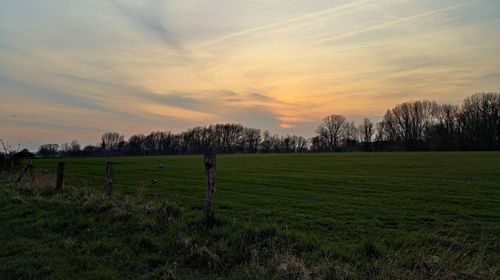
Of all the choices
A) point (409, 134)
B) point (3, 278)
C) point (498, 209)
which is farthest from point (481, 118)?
point (3, 278)

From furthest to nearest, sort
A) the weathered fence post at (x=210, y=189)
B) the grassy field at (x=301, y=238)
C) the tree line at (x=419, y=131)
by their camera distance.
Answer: the tree line at (x=419, y=131) < the weathered fence post at (x=210, y=189) < the grassy field at (x=301, y=238)

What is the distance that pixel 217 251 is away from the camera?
6758 mm

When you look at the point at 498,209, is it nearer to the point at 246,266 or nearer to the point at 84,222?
the point at 246,266

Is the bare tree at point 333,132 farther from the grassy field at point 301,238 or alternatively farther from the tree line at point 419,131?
the grassy field at point 301,238

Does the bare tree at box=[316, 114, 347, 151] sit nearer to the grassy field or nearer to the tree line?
the tree line

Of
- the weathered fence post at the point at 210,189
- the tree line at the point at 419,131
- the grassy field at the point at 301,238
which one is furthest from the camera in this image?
the tree line at the point at 419,131

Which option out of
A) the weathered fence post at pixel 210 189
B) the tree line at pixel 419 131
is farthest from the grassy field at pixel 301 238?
the tree line at pixel 419 131

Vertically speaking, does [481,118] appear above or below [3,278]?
above

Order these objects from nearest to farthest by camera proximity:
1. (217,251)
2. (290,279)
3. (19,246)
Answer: (290,279), (217,251), (19,246)

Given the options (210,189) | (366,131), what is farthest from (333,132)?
(210,189)

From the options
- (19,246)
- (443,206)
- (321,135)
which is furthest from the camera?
(321,135)

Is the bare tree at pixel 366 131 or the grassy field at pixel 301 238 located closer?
the grassy field at pixel 301 238

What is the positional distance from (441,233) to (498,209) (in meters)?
6.24

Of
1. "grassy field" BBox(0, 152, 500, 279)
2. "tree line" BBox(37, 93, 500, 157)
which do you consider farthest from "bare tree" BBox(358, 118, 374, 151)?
"grassy field" BBox(0, 152, 500, 279)
